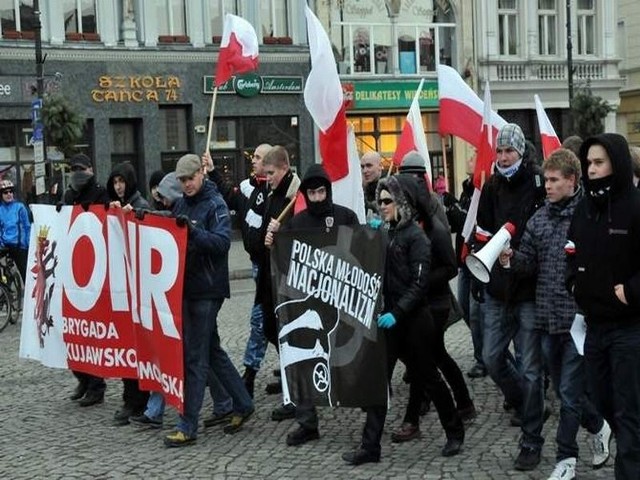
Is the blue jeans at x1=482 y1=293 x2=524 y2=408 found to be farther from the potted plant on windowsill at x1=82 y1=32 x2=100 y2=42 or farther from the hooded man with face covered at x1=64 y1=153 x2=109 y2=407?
the potted plant on windowsill at x1=82 y1=32 x2=100 y2=42

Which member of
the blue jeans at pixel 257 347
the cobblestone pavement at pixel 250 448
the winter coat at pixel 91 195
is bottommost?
the cobblestone pavement at pixel 250 448

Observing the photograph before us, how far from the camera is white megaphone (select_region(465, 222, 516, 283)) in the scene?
543 cm

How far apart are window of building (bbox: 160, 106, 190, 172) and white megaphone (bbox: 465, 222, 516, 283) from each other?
2390cm

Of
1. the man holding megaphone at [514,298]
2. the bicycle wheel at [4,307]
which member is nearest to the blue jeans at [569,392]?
the man holding megaphone at [514,298]

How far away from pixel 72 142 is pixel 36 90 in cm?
191

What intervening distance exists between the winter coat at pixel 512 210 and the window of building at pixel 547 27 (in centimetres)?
2990

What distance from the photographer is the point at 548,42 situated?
35406mm

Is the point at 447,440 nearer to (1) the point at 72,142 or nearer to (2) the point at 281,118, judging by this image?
(1) the point at 72,142

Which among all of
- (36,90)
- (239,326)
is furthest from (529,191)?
(36,90)

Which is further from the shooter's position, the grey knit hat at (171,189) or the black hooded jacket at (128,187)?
the black hooded jacket at (128,187)

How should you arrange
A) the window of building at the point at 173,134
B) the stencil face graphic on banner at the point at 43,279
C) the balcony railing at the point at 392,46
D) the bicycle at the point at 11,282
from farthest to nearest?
the balcony railing at the point at 392,46, the window of building at the point at 173,134, the bicycle at the point at 11,282, the stencil face graphic on banner at the point at 43,279

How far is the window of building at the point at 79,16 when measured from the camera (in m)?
27.9

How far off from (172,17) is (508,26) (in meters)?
12.3

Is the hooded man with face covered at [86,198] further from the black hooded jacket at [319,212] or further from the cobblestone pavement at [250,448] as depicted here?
the black hooded jacket at [319,212]
